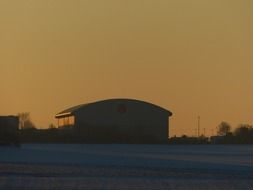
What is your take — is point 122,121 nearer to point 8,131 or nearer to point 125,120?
point 125,120

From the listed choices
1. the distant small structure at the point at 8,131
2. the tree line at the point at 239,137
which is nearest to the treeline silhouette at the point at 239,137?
the tree line at the point at 239,137

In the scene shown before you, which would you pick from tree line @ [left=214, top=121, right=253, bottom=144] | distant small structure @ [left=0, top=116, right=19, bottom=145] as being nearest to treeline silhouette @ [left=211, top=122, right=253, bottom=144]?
tree line @ [left=214, top=121, right=253, bottom=144]

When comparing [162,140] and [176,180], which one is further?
[162,140]

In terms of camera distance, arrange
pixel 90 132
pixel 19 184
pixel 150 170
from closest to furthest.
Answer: pixel 19 184, pixel 150 170, pixel 90 132

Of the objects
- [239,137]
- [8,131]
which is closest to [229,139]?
[239,137]

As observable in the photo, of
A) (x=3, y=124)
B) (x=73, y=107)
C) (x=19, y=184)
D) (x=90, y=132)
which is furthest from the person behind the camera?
(x=73, y=107)

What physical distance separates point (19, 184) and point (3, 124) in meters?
59.1

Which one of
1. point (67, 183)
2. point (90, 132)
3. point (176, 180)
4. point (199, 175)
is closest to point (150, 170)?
point (199, 175)

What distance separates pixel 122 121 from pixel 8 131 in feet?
114

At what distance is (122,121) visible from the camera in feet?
385

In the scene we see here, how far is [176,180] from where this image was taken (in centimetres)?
3070

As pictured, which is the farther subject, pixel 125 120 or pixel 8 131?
pixel 125 120

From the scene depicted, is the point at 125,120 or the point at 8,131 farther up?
the point at 125,120

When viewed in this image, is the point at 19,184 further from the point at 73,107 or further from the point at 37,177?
the point at 73,107
